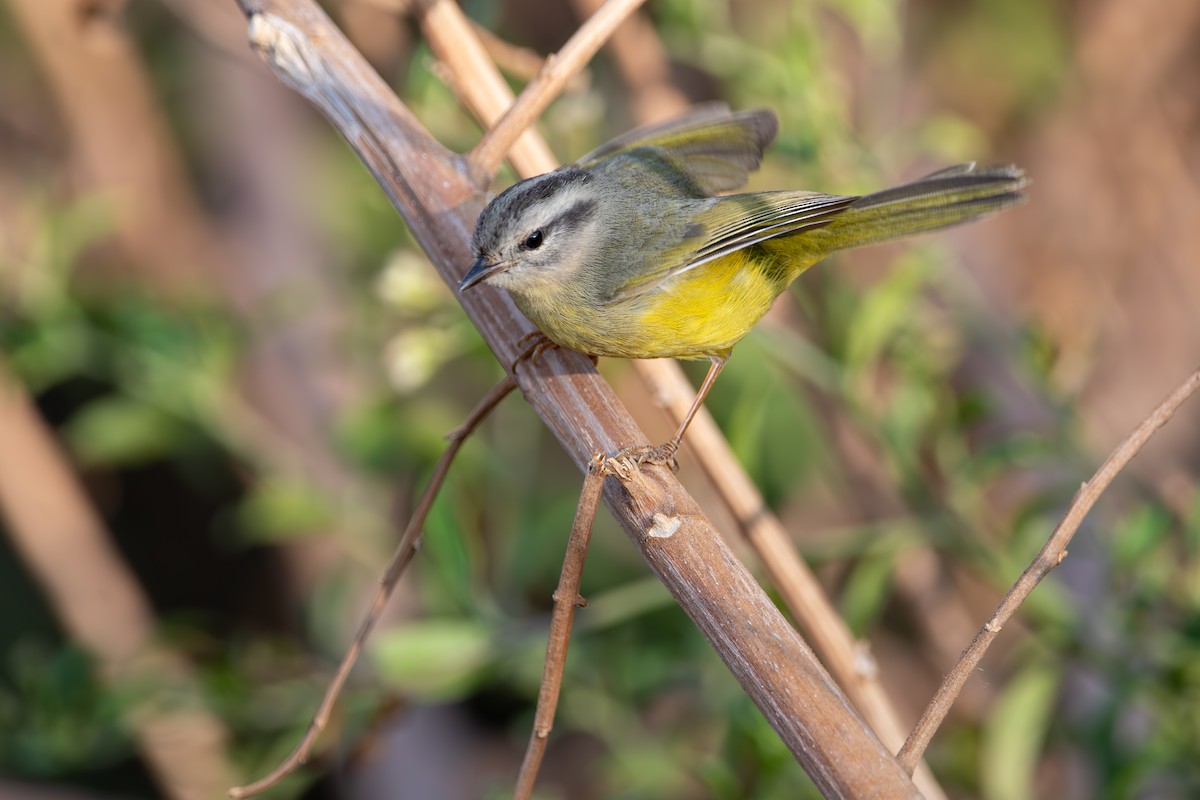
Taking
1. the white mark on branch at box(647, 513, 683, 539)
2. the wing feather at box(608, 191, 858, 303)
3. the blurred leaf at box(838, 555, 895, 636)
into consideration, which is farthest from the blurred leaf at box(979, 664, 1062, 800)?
the white mark on branch at box(647, 513, 683, 539)

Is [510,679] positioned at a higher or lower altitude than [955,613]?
higher

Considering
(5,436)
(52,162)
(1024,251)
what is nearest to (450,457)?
(5,436)

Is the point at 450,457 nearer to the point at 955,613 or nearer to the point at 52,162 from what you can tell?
the point at 955,613

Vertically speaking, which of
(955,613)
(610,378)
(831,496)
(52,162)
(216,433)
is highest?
(52,162)

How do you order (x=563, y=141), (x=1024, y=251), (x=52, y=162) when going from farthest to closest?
(x=1024, y=251)
(x=52, y=162)
(x=563, y=141)

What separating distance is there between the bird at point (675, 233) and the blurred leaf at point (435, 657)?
687 millimetres

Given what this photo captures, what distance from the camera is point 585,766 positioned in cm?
380

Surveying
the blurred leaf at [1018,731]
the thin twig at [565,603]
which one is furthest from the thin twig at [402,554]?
the blurred leaf at [1018,731]

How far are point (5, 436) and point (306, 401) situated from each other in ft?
2.84

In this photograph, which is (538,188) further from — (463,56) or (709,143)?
(709,143)

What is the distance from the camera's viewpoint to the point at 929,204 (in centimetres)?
188

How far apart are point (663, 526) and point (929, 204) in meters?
0.83

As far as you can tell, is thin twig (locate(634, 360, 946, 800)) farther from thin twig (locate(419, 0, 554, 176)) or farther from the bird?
thin twig (locate(419, 0, 554, 176))

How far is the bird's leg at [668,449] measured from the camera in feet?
4.70
